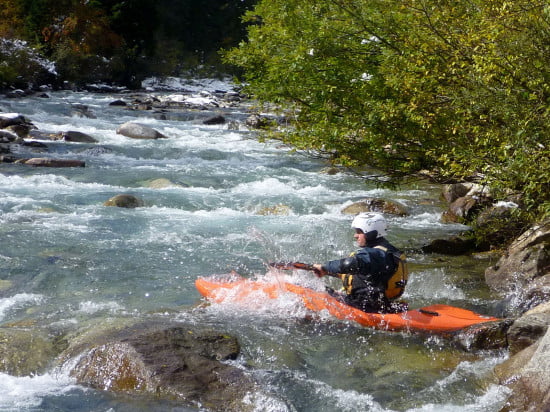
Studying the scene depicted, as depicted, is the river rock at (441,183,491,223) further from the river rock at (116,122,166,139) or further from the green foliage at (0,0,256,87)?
the green foliage at (0,0,256,87)

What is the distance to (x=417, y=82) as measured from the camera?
6.60 meters

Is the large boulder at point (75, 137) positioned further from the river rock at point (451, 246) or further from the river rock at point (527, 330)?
the river rock at point (527, 330)

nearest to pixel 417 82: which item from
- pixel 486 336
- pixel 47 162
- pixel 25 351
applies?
pixel 486 336

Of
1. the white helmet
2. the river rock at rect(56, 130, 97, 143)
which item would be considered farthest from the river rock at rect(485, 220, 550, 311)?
the river rock at rect(56, 130, 97, 143)

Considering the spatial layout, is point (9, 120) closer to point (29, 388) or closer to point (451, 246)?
point (451, 246)

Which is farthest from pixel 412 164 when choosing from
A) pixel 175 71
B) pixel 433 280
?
pixel 175 71

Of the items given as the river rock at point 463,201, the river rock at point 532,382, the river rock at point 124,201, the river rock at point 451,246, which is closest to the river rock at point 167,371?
the river rock at point 532,382

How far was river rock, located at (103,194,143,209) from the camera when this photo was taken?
35.0 feet

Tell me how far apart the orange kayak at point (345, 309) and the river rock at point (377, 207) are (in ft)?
15.1

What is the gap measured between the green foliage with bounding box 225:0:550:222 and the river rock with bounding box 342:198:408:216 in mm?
2944

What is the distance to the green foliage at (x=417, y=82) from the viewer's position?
556cm

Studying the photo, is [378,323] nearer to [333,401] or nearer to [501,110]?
[333,401]

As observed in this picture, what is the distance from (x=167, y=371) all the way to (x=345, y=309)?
2004 millimetres

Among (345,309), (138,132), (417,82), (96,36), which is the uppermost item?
(417,82)
